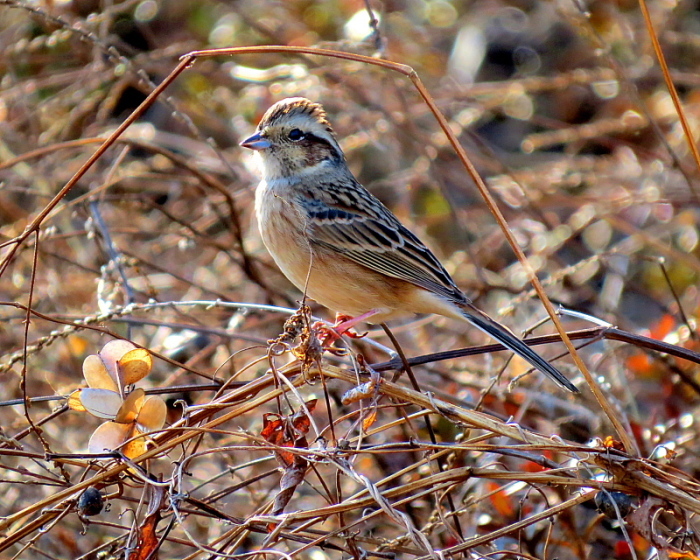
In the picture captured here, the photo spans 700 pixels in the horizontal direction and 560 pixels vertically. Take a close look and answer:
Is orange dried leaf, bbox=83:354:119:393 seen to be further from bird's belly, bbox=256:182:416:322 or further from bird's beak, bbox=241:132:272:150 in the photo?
bird's beak, bbox=241:132:272:150

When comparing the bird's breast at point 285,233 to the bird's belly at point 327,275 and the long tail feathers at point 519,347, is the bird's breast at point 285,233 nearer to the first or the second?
the bird's belly at point 327,275

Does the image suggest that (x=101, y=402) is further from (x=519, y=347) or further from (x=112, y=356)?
(x=519, y=347)

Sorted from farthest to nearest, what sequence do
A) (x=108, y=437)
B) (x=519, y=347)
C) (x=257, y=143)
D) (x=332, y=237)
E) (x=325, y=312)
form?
(x=325, y=312) → (x=257, y=143) → (x=332, y=237) → (x=519, y=347) → (x=108, y=437)

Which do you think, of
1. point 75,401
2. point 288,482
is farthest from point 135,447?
point 288,482

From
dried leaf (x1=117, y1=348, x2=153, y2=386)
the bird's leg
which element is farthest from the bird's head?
dried leaf (x1=117, y1=348, x2=153, y2=386)

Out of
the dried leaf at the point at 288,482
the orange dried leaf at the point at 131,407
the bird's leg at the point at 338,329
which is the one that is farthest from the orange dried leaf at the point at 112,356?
the bird's leg at the point at 338,329

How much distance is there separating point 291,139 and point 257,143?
7.4 inches

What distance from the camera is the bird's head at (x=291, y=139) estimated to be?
418 centimetres

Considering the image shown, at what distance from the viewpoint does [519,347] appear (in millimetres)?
3166

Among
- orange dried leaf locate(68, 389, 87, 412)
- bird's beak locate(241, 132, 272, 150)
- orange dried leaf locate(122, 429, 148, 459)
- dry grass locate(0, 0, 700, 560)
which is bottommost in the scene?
dry grass locate(0, 0, 700, 560)

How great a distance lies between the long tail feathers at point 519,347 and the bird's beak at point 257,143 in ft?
4.34

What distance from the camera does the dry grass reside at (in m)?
2.48

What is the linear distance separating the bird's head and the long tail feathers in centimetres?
123

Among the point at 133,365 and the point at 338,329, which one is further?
the point at 338,329
